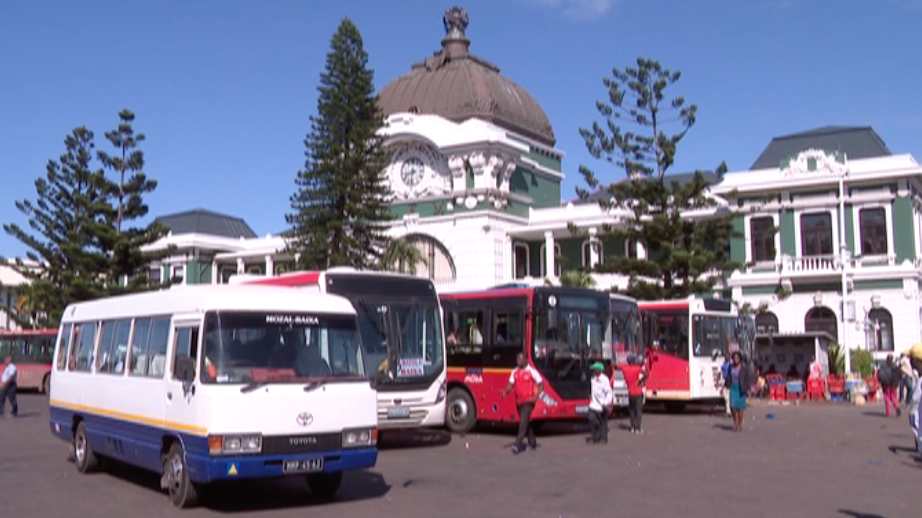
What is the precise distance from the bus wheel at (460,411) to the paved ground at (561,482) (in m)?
0.39

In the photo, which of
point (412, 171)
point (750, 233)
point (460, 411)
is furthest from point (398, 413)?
point (412, 171)

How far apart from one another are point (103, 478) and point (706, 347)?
16.4 metres

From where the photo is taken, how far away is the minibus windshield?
9.48 m

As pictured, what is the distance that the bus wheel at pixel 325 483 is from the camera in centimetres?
1024

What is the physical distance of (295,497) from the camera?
10.4 m

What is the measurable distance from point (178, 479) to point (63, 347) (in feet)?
16.4

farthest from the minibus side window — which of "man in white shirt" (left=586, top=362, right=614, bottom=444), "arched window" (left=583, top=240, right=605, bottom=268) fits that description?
"arched window" (left=583, top=240, right=605, bottom=268)

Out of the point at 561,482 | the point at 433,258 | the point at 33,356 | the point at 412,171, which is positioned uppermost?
the point at 412,171

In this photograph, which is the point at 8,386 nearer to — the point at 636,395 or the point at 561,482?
the point at 636,395

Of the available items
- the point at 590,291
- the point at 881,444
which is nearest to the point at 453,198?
the point at 590,291

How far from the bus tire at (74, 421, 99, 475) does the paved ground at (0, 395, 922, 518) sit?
17cm

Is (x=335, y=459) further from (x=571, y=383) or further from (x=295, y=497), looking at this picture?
(x=571, y=383)

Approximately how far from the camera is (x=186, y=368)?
369 inches

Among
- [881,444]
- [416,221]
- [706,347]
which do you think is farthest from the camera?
[416,221]
